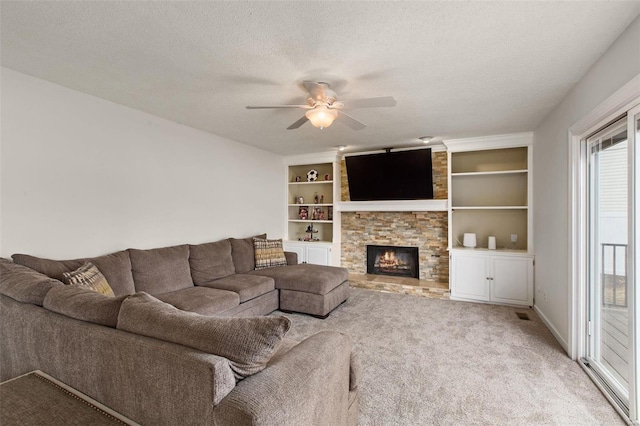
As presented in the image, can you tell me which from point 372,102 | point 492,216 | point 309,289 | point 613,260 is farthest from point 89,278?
point 492,216

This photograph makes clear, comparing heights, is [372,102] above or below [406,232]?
above

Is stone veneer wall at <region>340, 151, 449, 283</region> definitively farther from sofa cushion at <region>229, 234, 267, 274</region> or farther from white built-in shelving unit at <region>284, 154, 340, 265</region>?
sofa cushion at <region>229, 234, 267, 274</region>

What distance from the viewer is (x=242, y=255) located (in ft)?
13.9

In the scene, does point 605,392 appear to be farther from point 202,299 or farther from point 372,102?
point 202,299

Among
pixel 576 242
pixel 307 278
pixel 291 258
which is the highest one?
pixel 576 242

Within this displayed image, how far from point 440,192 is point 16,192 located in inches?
201

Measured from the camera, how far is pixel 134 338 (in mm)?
1189

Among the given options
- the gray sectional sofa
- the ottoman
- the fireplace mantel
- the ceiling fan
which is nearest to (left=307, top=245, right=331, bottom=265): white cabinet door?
the fireplace mantel

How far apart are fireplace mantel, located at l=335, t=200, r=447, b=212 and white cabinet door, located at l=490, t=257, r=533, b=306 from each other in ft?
3.66

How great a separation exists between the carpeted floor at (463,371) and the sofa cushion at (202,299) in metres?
0.78

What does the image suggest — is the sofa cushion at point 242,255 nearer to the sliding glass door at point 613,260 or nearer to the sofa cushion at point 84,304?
the sofa cushion at point 84,304

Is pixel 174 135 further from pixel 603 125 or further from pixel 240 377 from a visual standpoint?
pixel 603 125

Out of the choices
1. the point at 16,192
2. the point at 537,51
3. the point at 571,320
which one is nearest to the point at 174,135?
the point at 16,192

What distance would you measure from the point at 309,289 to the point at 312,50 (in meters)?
2.66
